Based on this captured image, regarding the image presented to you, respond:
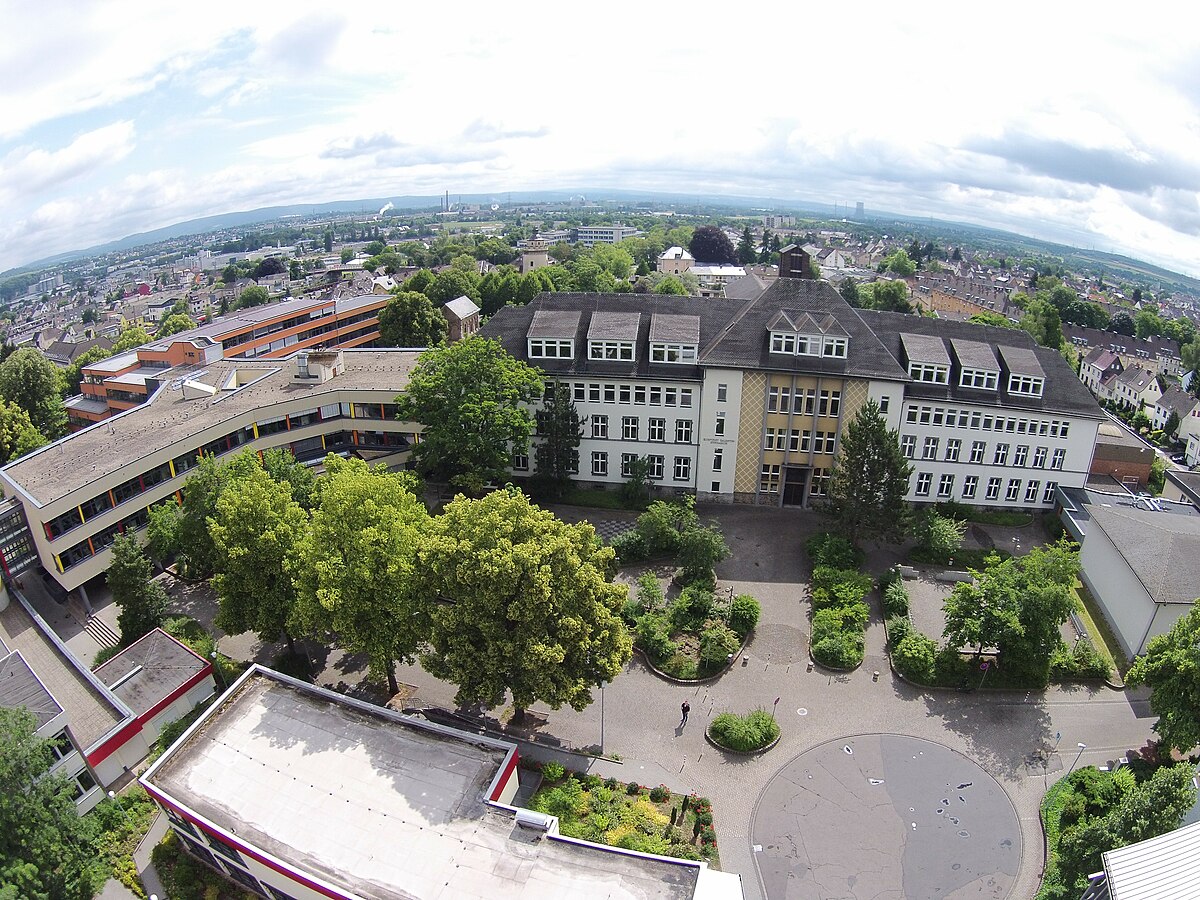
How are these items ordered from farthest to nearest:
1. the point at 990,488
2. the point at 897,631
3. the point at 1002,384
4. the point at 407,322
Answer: the point at 407,322, the point at 990,488, the point at 1002,384, the point at 897,631

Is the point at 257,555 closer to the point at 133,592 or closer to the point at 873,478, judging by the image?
the point at 133,592

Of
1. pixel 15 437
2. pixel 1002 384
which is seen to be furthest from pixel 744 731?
pixel 15 437

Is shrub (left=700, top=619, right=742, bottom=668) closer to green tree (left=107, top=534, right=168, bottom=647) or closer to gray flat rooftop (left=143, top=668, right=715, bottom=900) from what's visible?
gray flat rooftop (left=143, top=668, right=715, bottom=900)

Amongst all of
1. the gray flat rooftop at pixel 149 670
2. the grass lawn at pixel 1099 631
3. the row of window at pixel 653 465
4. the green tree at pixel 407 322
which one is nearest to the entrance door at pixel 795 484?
the row of window at pixel 653 465

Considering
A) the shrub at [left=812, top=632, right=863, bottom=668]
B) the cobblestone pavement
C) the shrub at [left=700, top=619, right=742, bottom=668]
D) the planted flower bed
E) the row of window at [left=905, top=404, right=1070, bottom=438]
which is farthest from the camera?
the row of window at [left=905, top=404, right=1070, bottom=438]

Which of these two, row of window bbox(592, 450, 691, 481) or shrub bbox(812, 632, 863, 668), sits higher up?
row of window bbox(592, 450, 691, 481)

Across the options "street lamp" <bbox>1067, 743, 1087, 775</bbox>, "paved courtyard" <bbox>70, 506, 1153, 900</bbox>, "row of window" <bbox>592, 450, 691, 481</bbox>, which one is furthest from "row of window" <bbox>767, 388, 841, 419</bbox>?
"street lamp" <bbox>1067, 743, 1087, 775</bbox>

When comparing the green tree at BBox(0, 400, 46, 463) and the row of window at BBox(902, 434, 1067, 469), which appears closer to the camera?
the row of window at BBox(902, 434, 1067, 469)
